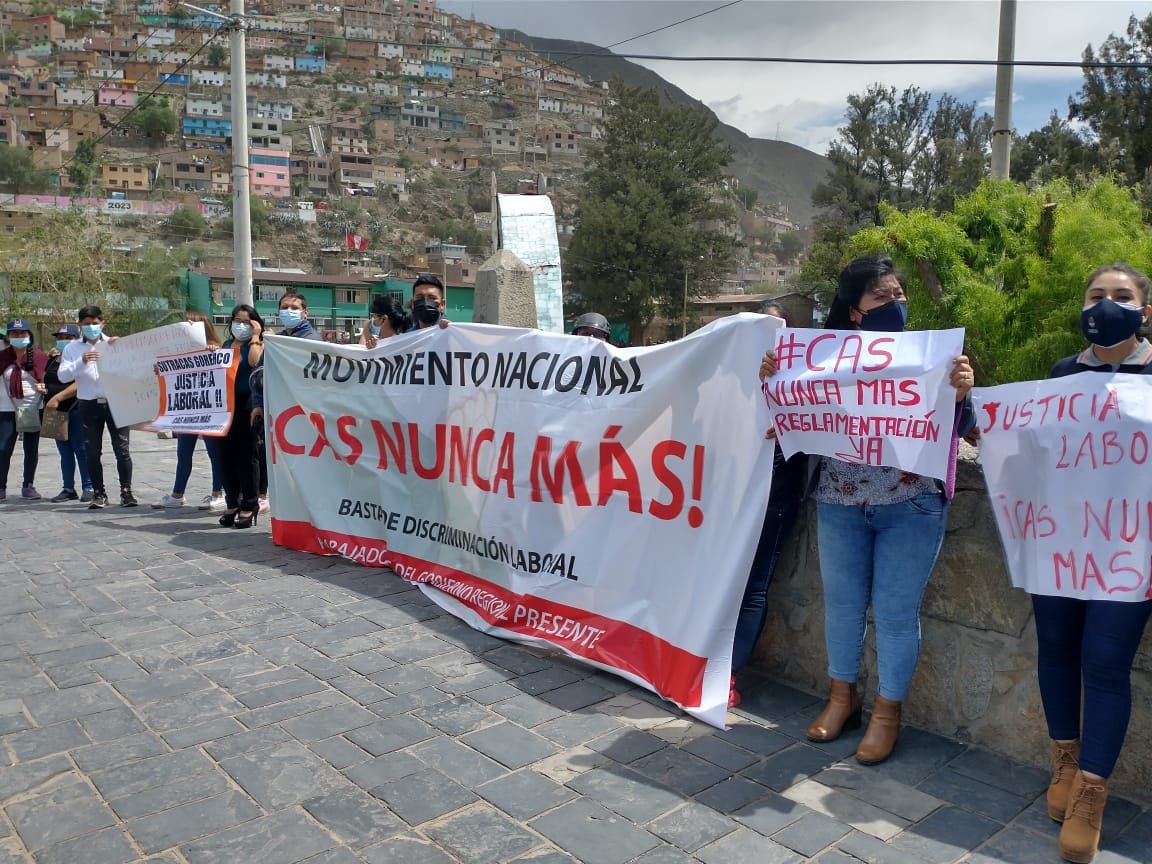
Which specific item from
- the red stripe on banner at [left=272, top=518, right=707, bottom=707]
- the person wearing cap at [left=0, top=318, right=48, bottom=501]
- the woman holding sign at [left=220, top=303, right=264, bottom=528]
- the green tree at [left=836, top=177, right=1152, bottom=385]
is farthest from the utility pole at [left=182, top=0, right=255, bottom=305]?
the red stripe on banner at [left=272, top=518, right=707, bottom=707]

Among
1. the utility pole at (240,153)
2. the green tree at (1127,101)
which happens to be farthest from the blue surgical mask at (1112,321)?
the green tree at (1127,101)

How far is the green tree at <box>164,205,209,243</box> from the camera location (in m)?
128

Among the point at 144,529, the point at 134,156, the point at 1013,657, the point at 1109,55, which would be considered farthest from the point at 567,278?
the point at 134,156

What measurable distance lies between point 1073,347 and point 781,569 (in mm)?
10790

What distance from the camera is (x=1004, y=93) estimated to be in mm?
11859

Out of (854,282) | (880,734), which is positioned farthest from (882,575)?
(854,282)

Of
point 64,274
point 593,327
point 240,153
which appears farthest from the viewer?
point 64,274

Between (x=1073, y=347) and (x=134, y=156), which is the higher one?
(x=134, y=156)

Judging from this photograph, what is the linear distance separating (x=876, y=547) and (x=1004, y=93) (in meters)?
10.6

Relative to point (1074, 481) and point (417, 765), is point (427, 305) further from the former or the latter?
point (1074, 481)

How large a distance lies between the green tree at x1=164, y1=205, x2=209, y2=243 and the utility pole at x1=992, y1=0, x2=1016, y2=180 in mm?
130883

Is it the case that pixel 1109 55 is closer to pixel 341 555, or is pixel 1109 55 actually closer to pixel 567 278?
pixel 341 555

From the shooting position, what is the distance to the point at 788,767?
3.38 meters

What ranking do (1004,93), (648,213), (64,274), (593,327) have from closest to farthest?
(593,327) < (1004,93) < (64,274) < (648,213)
